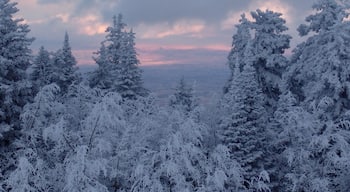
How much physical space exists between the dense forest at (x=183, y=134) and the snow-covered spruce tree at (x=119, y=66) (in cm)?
1111

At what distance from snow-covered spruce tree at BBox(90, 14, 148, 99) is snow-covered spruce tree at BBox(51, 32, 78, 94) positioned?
2.26m

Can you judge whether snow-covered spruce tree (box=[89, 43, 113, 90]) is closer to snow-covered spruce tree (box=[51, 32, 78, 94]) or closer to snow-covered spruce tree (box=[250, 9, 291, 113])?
snow-covered spruce tree (box=[51, 32, 78, 94])

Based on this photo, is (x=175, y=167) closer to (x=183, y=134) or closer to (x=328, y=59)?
(x=183, y=134)

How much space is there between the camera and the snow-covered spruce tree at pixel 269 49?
30609 mm

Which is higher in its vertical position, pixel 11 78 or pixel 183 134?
pixel 11 78

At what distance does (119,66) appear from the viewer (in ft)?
123

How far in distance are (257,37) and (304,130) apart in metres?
12.4

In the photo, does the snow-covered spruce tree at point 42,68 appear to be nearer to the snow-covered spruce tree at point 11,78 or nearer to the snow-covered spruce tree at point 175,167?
the snow-covered spruce tree at point 11,78

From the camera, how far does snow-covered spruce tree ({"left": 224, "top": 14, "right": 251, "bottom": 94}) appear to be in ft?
108

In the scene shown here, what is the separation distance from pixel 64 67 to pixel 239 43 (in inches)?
636

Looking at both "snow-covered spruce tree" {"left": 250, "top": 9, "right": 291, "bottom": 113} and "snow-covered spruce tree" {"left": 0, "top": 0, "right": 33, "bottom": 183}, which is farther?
"snow-covered spruce tree" {"left": 250, "top": 9, "right": 291, "bottom": 113}

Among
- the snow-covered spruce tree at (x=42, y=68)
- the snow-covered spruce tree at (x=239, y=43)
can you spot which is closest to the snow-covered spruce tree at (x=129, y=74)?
the snow-covered spruce tree at (x=42, y=68)

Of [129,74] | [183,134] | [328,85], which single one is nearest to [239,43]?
[129,74]

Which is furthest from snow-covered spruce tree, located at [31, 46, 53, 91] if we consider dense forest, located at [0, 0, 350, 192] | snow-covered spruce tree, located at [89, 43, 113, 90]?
dense forest, located at [0, 0, 350, 192]
